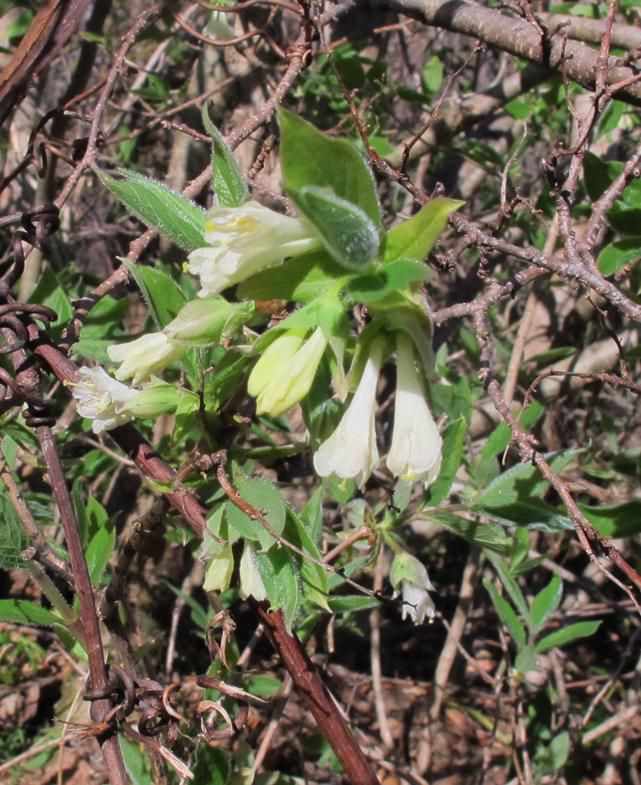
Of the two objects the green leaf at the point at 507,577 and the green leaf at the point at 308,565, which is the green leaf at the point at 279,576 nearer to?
the green leaf at the point at 308,565

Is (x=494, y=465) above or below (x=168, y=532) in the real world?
above

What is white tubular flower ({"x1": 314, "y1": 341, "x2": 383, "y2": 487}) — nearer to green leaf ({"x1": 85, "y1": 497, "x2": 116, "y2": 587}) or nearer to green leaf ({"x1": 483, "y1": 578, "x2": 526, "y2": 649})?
green leaf ({"x1": 85, "y1": 497, "x2": 116, "y2": 587})

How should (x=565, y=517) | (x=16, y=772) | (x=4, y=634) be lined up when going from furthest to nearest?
(x=4, y=634) < (x=16, y=772) < (x=565, y=517)

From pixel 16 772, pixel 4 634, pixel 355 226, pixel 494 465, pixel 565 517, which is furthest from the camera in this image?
pixel 4 634

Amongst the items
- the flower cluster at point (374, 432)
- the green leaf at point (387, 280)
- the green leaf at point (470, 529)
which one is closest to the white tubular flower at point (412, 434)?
the flower cluster at point (374, 432)

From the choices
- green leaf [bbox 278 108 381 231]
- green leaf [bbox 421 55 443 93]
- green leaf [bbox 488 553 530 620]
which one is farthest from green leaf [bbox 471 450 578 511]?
green leaf [bbox 421 55 443 93]

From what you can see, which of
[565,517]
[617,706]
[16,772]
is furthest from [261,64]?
[617,706]

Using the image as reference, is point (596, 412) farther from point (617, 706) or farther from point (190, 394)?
point (190, 394)
